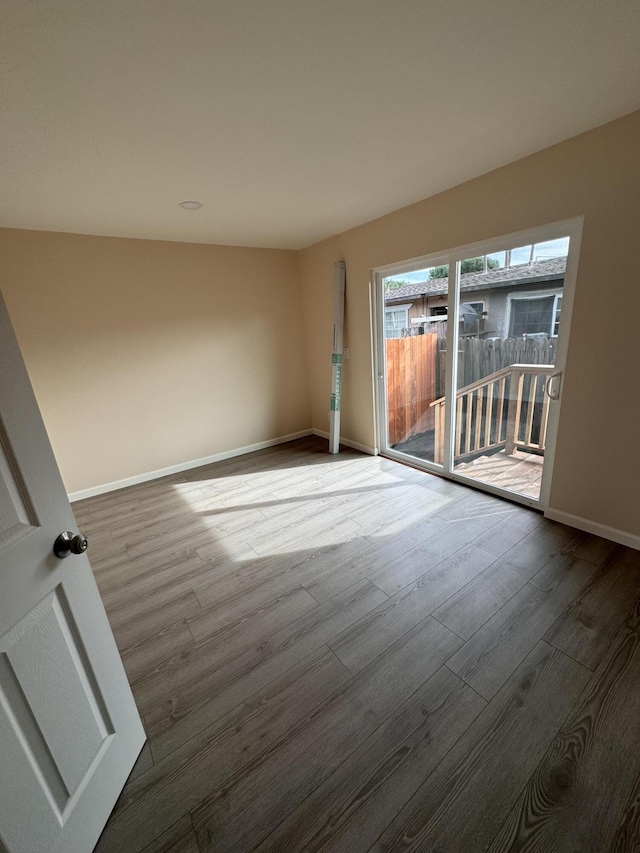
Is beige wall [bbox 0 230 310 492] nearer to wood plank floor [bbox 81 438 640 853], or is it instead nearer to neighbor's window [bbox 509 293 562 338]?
wood plank floor [bbox 81 438 640 853]

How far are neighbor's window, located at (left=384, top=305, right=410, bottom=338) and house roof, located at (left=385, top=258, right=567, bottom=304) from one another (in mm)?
158

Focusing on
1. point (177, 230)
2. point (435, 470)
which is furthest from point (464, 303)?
point (177, 230)

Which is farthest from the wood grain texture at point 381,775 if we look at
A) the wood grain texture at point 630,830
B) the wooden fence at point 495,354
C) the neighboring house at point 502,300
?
the neighboring house at point 502,300

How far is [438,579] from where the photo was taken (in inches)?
81.0

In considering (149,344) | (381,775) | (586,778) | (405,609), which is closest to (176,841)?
(381,775)

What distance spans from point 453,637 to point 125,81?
281cm

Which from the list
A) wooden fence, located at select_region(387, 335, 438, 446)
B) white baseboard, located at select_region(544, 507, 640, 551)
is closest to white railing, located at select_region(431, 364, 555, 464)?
wooden fence, located at select_region(387, 335, 438, 446)

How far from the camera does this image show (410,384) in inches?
A: 144

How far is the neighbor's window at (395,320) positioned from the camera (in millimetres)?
3463

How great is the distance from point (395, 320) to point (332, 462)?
1711 millimetres

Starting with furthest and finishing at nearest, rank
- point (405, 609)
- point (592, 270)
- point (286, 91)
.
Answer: point (592, 270)
point (405, 609)
point (286, 91)

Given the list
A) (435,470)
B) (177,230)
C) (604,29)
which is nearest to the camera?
(604,29)

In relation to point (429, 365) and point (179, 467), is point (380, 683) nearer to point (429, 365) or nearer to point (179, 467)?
point (429, 365)

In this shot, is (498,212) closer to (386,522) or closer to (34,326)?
(386,522)
